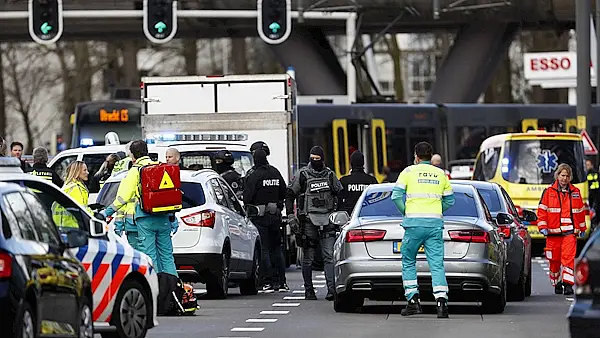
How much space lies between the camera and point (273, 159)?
87.8 feet

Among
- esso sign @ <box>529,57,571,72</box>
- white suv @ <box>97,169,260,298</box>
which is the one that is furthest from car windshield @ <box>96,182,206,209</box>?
esso sign @ <box>529,57,571,72</box>

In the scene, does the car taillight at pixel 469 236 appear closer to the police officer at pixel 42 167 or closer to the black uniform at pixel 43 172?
the black uniform at pixel 43 172

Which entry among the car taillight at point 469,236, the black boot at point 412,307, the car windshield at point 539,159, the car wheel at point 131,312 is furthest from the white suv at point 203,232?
the car windshield at point 539,159

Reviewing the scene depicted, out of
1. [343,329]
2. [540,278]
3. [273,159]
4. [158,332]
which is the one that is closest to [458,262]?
[343,329]

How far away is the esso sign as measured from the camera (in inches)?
2243

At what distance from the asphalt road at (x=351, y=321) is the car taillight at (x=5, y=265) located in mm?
4207

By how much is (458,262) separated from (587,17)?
1961 centimetres

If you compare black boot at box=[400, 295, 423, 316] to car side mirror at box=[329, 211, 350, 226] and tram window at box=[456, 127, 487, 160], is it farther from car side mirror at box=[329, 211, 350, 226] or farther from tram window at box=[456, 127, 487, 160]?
tram window at box=[456, 127, 487, 160]

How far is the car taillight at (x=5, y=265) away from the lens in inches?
400

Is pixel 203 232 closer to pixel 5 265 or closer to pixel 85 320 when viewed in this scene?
pixel 85 320

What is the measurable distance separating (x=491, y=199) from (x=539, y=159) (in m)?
12.7

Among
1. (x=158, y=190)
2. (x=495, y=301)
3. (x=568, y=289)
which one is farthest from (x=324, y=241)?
(x=158, y=190)

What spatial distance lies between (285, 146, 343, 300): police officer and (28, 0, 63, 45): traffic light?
64.6 feet

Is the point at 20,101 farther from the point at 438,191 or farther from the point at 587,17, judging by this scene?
the point at 438,191
